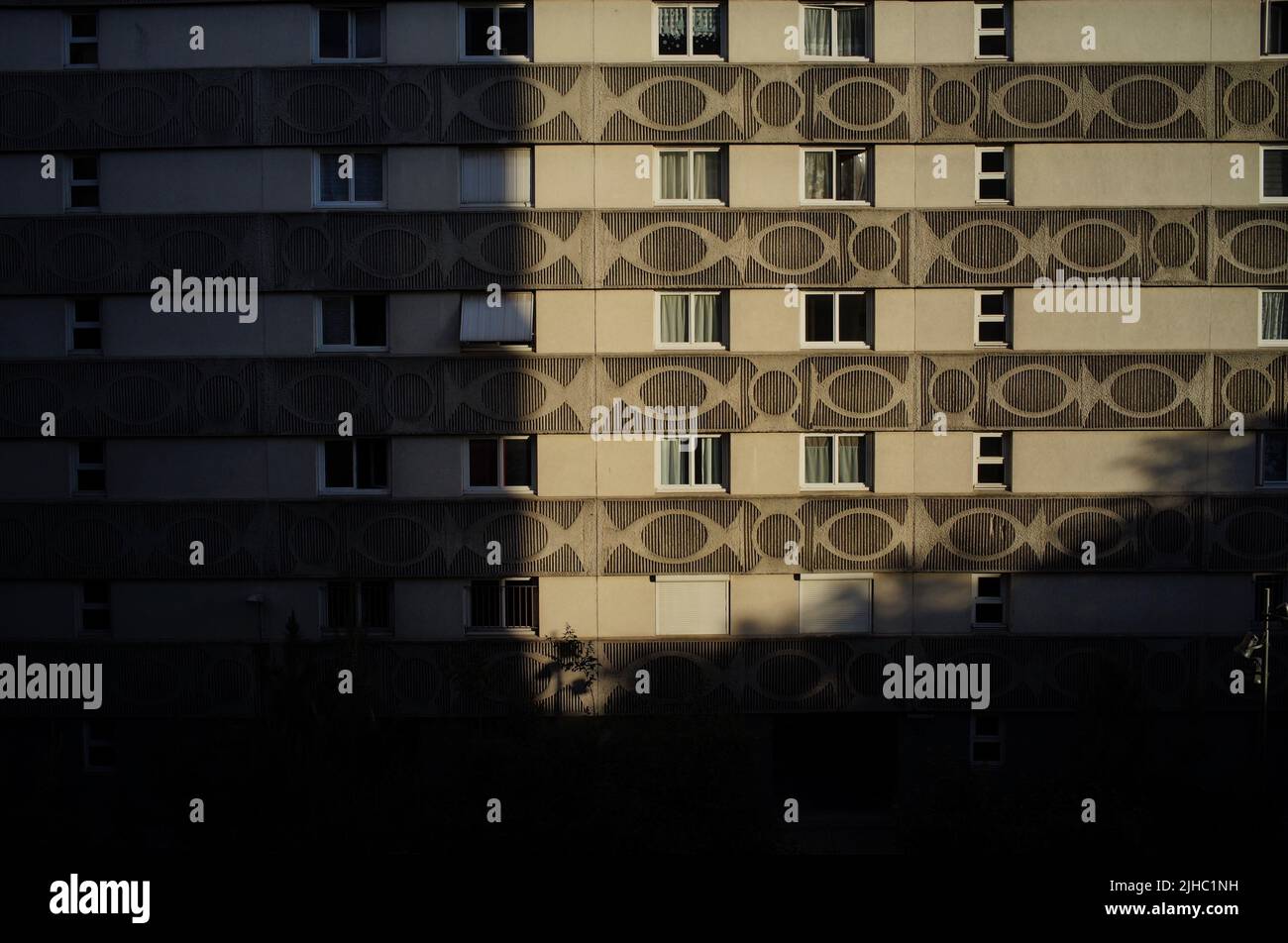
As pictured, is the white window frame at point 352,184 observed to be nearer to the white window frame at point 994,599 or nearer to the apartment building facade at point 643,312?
the apartment building facade at point 643,312

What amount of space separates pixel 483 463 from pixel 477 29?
790 centimetres

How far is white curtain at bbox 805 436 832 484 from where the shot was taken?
20.4m

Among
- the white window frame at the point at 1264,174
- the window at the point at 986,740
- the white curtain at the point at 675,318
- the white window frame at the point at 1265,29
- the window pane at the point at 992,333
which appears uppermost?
the white window frame at the point at 1265,29

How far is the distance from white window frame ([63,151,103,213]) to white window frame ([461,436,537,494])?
803 cm

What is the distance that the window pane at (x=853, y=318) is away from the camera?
Result: 20297 millimetres

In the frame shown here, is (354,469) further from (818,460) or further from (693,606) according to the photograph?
(818,460)

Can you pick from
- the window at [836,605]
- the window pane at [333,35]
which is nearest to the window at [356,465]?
the window pane at [333,35]

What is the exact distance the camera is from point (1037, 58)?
65.3 feet

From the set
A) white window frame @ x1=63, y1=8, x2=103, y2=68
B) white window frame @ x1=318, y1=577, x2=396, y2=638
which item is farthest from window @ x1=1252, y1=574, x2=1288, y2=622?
white window frame @ x1=63, y1=8, x2=103, y2=68

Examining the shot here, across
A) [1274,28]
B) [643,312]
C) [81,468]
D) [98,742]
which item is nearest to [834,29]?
[643,312]

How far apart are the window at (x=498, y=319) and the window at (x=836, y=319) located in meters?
5.07

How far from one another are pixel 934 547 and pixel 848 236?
19.4 feet
